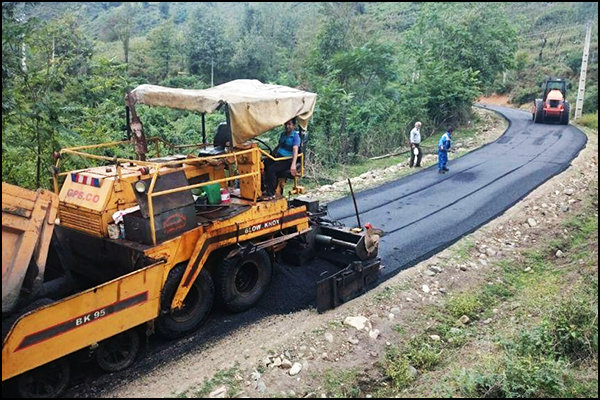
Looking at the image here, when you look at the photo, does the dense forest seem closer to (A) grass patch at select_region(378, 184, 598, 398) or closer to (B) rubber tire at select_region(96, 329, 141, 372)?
(B) rubber tire at select_region(96, 329, 141, 372)

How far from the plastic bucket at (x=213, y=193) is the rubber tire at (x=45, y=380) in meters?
2.71

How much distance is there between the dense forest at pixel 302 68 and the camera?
343 inches

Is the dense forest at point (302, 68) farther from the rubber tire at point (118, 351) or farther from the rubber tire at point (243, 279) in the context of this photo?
the rubber tire at point (243, 279)

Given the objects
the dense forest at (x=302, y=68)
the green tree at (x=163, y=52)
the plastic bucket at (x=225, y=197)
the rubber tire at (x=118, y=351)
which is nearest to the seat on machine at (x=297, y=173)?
the plastic bucket at (x=225, y=197)

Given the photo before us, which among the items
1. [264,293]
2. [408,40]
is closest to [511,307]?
[264,293]

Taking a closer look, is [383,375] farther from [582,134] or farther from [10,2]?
[582,134]

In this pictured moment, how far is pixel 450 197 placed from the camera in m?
12.6

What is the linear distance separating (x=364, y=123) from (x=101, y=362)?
15.9 metres

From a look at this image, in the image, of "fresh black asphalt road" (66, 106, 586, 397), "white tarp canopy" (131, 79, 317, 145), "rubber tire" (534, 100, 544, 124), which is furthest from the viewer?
"rubber tire" (534, 100, 544, 124)

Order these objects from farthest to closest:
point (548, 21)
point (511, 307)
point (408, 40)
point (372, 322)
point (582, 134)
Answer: point (548, 21), point (408, 40), point (582, 134), point (511, 307), point (372, 322)

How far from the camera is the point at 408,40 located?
26.5 meters

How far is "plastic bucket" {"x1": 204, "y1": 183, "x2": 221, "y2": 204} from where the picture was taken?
7129 mm

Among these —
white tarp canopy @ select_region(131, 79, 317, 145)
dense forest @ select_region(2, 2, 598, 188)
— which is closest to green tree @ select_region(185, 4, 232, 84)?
dense forest @ select_region(2, 2, 598, 188)

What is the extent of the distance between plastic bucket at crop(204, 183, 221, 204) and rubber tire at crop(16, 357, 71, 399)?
2713mm
